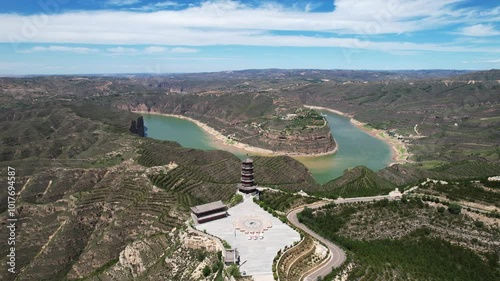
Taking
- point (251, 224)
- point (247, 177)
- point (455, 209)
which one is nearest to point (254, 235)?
point (251, 224)

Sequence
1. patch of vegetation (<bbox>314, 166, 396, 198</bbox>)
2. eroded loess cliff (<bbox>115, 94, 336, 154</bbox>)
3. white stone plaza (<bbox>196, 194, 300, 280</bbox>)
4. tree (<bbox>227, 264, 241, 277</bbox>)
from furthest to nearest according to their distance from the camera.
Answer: eroded loess cliff (<bbox>115, 94, 336, 154</bbox>), patch of vegetation (<bbox>314, 166, 396, 198</bbox>), white stone plaza (<bbox>196, 194, 300, 280</bbox>), tree (<bbox>227, 264, 241, 277</bbox>)

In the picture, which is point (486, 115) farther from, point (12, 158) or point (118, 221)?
point (12, 158)

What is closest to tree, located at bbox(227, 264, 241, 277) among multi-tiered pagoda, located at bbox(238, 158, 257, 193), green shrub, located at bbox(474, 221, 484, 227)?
multi-tiered pagoda, located at bbox(238, 158, 257, 193)

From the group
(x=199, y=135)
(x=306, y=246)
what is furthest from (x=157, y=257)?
(x=199, y=135)

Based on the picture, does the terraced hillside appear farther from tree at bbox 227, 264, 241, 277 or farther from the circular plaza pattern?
the circular plaza pattern

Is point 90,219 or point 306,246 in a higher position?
point 306,246

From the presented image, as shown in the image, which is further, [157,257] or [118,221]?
[118,221]

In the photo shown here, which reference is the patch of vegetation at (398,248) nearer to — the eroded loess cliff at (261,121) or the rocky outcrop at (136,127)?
the eroded loess cliff at (261,121)
